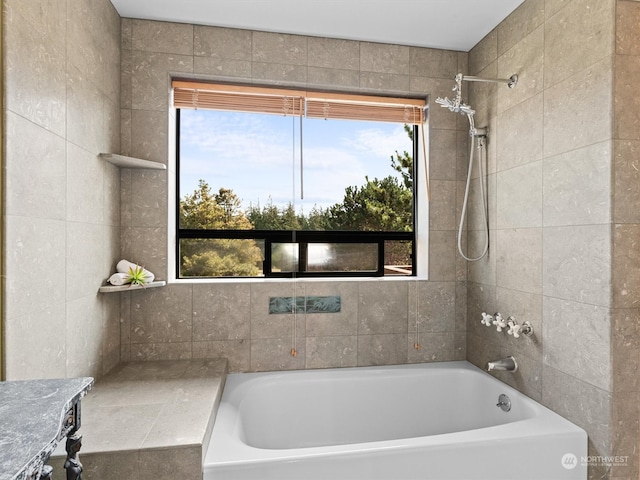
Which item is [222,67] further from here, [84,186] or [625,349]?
[625,349]

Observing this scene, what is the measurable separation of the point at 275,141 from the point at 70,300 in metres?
1.44

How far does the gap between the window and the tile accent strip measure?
19 cm

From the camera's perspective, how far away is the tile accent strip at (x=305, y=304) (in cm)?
222

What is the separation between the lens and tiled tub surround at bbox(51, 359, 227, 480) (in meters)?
1.24

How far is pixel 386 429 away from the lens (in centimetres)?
214

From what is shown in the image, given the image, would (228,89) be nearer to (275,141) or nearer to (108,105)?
(275,141)

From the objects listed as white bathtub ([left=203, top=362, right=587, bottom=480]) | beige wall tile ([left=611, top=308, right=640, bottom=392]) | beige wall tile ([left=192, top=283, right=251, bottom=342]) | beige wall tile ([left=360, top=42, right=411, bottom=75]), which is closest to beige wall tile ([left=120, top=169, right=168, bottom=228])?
beige wall tile ([left=192, top=283, right=251, bottom=342])

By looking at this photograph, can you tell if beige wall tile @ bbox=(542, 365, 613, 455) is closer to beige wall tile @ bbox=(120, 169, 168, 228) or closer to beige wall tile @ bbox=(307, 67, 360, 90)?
beige wall tile @ bbox=(307, 67, 360, 90)

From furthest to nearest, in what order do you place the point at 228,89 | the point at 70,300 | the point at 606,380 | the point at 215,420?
the point at 228,89 → the point at 215,420 → the point at 70,300 → the point at 606,380

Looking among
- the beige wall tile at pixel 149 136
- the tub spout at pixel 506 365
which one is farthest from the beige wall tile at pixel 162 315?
the tub spout at pixel 506 365

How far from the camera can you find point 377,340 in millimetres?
2309

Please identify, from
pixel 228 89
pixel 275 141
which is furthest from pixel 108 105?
pixel 275 141

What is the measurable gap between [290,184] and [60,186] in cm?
125

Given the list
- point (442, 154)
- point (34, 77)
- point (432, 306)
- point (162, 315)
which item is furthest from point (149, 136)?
point (432, 306)
